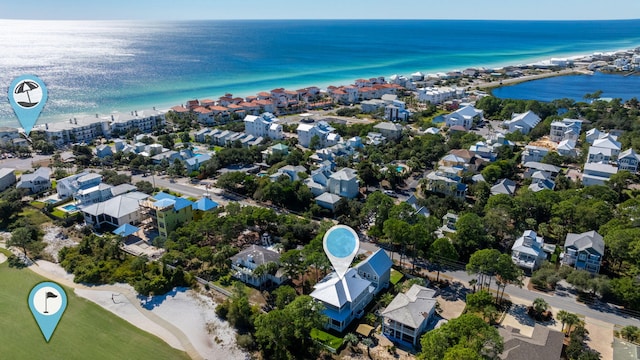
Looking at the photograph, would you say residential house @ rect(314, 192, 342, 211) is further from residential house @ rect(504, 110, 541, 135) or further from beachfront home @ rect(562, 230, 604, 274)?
residential house @ rect(504, 110, 541, 135)

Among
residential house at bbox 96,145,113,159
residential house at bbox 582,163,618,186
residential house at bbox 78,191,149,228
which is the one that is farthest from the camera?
residential house at bbox 96,145,113,159

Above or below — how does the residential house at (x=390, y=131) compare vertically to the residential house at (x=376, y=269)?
above

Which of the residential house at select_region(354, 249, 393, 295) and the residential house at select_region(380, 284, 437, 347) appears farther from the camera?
the residential house at select_region(354, 249, 393, 295)

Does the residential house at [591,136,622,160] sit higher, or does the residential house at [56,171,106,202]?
the residential house at [591,136,622,160]

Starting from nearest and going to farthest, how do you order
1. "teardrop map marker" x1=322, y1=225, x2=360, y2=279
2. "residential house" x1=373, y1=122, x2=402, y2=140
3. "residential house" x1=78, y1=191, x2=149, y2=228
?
"teardrop map marker" x1=322, y1=225, x2=360, y2=279
"residential house" x1=78, y1=191, x2=149, y2=228
"residential house" x1=373, y1=122, x2=402, y2=140

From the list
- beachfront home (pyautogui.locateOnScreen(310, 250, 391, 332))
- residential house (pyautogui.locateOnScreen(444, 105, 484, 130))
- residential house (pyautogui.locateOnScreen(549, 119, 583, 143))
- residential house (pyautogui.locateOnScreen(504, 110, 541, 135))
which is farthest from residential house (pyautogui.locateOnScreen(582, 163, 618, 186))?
beachfront home (pyautogui.locateOnScreen(310, 250, 391, 332))

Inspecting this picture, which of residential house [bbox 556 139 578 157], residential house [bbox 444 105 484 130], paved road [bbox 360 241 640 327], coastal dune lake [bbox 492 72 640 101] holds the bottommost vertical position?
paved road [bbox 360 241 640 327]

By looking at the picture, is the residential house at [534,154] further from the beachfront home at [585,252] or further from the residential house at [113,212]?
the residential house at [113,212]

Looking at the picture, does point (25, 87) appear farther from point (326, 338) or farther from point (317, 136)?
point (317, 136)

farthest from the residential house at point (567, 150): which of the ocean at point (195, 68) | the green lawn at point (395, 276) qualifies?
the ocean at point (195, 68)
